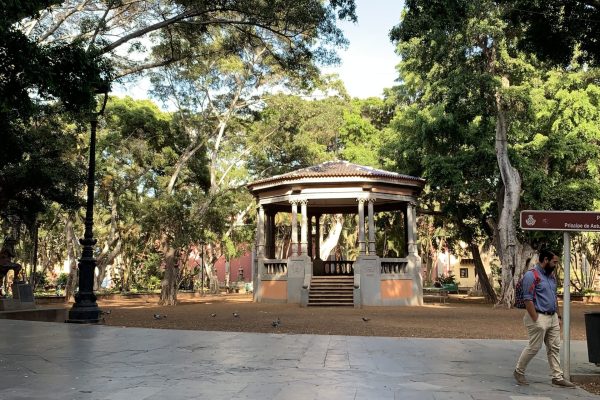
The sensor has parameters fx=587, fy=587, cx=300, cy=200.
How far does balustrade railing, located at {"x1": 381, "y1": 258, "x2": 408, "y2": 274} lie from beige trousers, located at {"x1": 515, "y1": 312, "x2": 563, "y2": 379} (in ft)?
62.8

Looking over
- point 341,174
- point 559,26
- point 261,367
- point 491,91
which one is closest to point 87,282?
point 261,367

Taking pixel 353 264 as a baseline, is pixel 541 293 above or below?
below

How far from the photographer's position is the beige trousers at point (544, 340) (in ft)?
24.6

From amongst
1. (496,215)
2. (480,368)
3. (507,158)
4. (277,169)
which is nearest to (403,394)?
(480,368)

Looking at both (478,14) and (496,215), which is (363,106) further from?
(478,14)

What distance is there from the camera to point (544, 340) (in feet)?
25.1

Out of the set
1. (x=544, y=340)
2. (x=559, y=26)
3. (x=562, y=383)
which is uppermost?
(x=559, y=26)

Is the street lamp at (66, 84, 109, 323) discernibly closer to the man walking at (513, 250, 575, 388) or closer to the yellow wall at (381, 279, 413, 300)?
the man walking at (513, 250, 575, 388)

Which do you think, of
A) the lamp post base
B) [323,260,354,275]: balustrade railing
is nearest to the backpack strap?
the lamp post base

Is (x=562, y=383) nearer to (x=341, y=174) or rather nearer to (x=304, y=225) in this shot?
(x=341, y=174)

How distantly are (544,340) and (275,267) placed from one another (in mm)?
21449

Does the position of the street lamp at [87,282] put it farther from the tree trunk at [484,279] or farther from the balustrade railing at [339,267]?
the tree trunk at [484,279]

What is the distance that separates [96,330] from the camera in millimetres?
13234

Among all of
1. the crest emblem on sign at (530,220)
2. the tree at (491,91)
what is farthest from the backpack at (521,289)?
the tree at (491,91)
